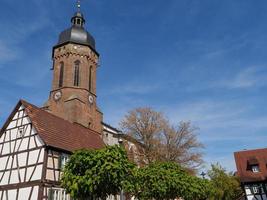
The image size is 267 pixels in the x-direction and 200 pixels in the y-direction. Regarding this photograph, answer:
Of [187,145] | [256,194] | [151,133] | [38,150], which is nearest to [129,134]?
[151,133]

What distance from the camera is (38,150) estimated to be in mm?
23406

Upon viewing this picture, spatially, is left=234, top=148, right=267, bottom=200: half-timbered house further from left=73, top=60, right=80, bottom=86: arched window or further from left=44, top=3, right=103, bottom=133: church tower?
left=73, top=60, right=80, bottom=86: arched window

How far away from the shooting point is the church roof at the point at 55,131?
24.4m

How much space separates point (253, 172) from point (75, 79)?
27955mm

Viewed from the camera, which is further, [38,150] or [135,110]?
[135,110]

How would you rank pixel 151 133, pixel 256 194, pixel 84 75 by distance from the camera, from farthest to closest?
pixel 84 75 < pixel 256 194 < pixel 151 133

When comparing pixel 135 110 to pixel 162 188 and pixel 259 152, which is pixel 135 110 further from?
pixel 259 152

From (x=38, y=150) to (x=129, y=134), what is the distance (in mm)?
14741

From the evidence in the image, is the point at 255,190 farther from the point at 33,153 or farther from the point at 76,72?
the point at 76,72

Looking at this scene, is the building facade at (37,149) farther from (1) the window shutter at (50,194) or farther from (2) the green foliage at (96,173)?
(2) the green foliage at (96,173)

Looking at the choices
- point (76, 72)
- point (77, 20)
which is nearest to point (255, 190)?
point (76, 72)

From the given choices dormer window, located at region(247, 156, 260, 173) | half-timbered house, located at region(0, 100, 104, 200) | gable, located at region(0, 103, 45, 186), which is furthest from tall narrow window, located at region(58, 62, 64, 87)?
dormer window, located at region(247, 156, 260, 173)

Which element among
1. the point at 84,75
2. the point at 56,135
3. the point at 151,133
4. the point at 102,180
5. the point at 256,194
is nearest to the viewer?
the point at 102,180

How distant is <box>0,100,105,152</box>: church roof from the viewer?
80.1ft
